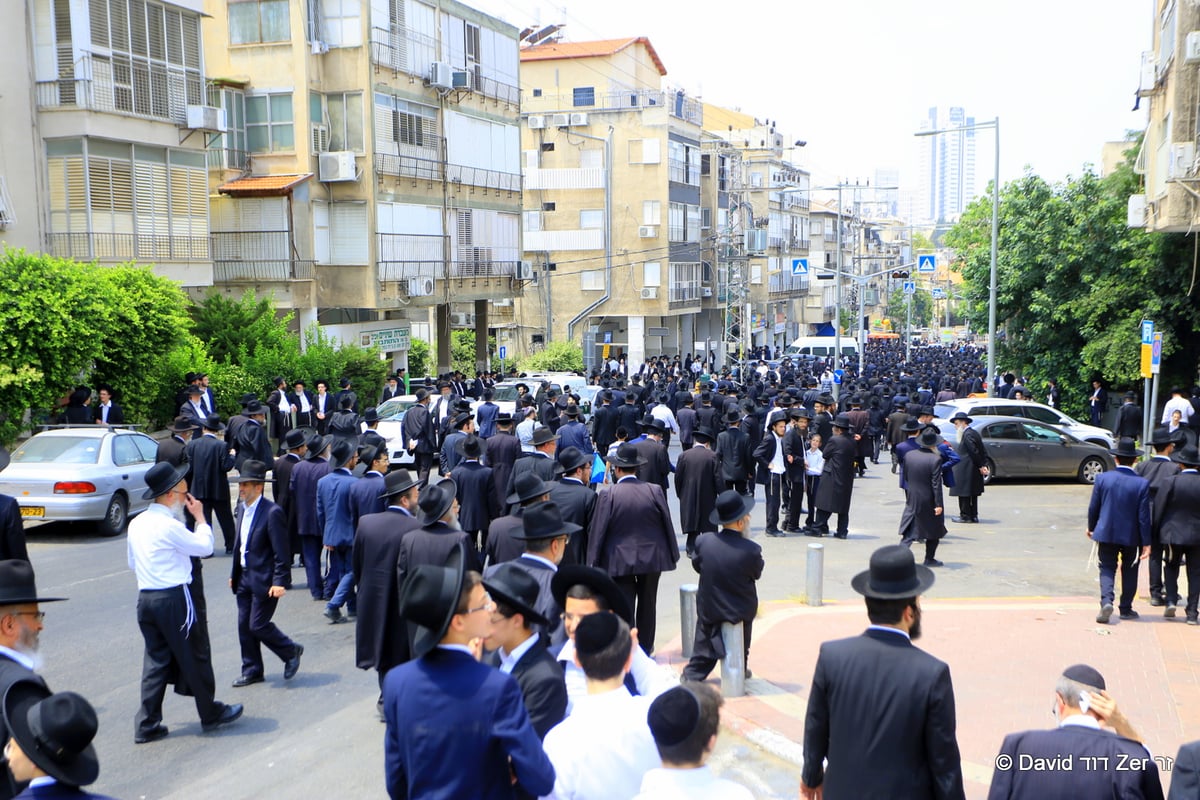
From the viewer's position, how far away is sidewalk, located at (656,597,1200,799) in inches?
341

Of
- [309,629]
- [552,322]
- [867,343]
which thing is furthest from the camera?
[867,343]

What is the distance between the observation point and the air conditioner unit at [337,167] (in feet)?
109

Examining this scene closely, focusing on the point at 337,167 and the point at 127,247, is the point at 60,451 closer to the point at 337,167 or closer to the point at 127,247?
the point at 127,247

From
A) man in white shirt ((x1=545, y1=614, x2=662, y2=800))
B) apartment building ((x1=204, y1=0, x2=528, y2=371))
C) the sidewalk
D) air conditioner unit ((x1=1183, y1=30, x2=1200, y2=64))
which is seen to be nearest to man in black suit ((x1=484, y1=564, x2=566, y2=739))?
man in white shirt ((x1=545, y1=614, x2=662, y2=800))

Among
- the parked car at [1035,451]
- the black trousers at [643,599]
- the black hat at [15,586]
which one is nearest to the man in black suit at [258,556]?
the black trousers at [643,599]

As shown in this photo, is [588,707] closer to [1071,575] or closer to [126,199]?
[1071,575]

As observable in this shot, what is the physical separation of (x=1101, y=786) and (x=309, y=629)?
336 inches

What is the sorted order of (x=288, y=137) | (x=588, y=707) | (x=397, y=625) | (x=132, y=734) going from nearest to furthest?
1. (x=588, y=707)
2. (x=397, y=625)
3. (x=132, y=734)
4. (x=288, y=137)

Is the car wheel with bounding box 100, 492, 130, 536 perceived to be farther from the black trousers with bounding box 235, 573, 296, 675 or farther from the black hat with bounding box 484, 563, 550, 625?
the black hat with bounding box 484, 563, 550, 625

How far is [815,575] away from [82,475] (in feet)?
33.6

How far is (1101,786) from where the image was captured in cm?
471

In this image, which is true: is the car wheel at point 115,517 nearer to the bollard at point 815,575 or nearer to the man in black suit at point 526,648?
Result: the bollard at point 815,575

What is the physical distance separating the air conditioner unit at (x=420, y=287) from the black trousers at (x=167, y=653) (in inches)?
1112

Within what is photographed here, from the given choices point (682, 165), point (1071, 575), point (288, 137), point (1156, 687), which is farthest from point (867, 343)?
point (1156, 687)
